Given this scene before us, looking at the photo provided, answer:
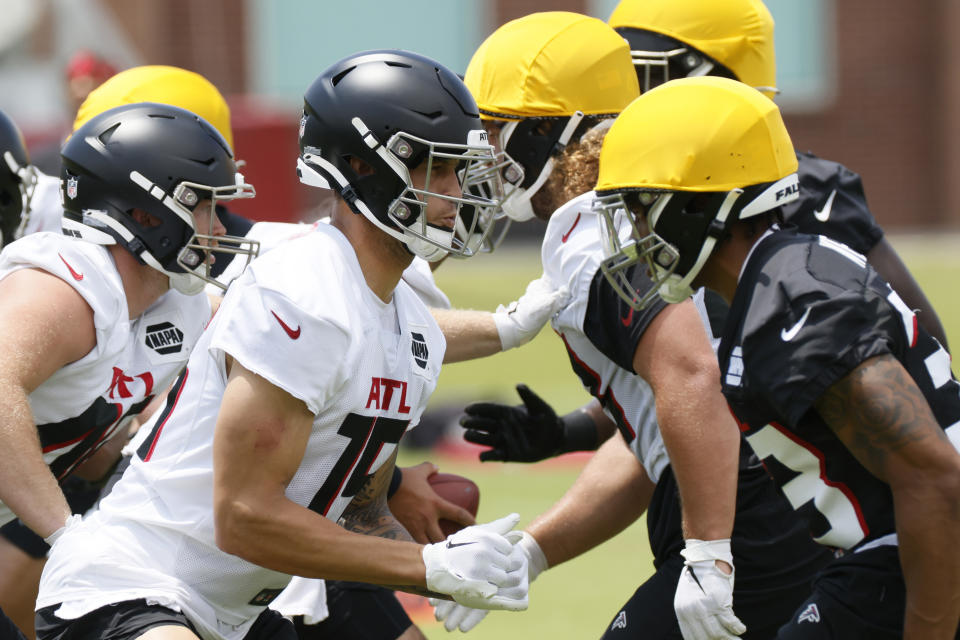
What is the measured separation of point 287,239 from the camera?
150 inches

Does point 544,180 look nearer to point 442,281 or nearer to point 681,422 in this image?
point 681,422

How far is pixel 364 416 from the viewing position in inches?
111

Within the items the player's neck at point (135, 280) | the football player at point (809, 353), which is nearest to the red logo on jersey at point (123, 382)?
the player's neck at point (135, 280)

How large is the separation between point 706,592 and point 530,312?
951 mm

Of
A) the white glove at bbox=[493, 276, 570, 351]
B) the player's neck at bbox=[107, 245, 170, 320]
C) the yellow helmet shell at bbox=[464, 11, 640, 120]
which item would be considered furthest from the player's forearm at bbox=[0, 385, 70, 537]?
the yellow helmet shell at bbox=[464, 11, 640, 120]

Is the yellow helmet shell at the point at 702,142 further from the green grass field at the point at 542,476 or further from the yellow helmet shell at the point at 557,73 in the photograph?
the green grass field at the point at 542,476

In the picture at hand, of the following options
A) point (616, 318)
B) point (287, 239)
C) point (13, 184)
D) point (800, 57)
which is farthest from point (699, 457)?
point (800, 57)

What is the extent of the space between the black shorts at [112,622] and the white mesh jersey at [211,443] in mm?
19

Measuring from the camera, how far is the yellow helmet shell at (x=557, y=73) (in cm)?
375

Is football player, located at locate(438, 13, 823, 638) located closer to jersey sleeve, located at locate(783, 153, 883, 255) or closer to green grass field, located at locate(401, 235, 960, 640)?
jersey sleeve, located at locate(783, 153, 883, 255)

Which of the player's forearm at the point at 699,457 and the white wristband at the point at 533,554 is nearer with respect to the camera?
the player's forearm at the point at 699,457

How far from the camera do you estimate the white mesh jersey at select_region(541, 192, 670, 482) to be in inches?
135

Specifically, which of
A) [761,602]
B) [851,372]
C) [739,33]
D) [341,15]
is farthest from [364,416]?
[341,15]

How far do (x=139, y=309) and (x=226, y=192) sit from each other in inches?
15.5
